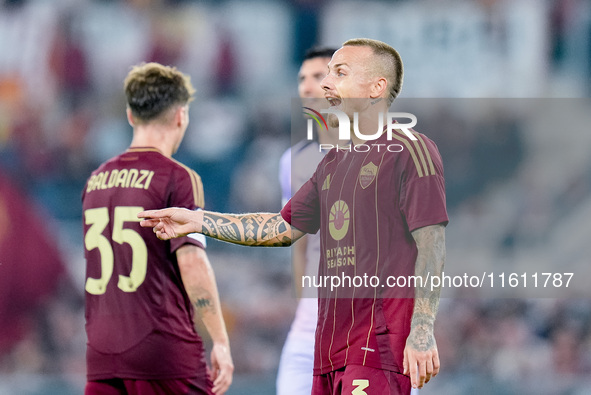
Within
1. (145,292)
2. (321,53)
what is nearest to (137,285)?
(145,292)

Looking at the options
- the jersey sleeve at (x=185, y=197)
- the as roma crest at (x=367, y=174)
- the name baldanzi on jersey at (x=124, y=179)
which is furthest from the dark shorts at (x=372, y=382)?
the name baldanzi on jersey at (x=124, y=179)

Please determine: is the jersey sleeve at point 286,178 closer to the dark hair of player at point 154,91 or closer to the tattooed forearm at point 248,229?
the dark hair of player at point 154,91

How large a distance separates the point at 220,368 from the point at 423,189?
1.92 meters

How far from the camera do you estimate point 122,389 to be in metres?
4.56

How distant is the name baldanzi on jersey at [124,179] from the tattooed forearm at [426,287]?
6.19 ft

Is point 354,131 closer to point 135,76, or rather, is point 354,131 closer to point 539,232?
point 135,76

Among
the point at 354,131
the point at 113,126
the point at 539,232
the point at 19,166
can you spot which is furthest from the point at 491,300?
the point at 354,131

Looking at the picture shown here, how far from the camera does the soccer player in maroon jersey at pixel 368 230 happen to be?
10.7ft

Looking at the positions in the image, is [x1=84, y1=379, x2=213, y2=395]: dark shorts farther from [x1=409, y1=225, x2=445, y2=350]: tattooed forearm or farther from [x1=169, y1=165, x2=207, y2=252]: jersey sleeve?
[x1=409, y1=225, x2=445, y2=350]: tattooed forearm

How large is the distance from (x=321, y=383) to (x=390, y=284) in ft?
1.78

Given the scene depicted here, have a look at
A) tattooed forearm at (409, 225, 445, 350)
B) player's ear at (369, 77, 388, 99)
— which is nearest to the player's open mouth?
player's ear at (369, 77, 388, 99)

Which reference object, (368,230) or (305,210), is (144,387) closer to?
(305,210)

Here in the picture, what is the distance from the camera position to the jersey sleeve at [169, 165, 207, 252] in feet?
15.1

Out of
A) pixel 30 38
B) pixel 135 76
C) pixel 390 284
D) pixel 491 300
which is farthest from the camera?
pixel 30 38
